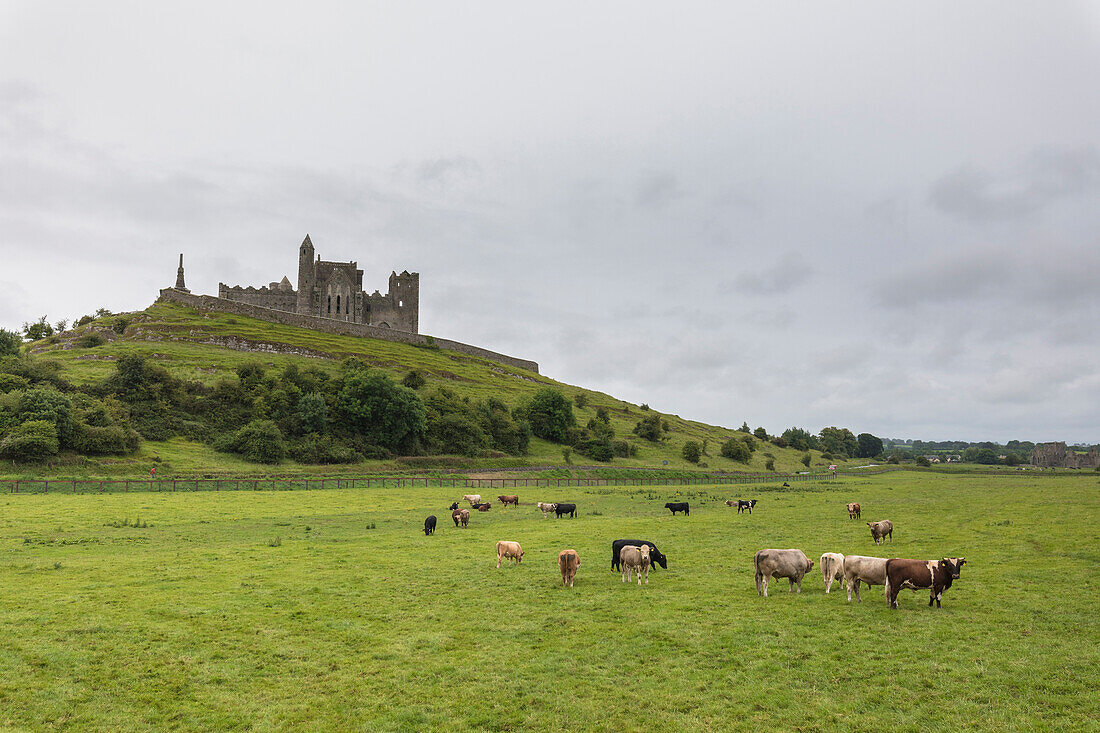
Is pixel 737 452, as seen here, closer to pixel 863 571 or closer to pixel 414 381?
pixel 414 381

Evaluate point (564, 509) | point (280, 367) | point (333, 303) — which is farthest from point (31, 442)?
point (333, 303)

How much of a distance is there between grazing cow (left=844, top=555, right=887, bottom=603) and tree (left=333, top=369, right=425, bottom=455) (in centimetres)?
7834

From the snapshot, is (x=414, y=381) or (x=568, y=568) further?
(x=414, y=381)

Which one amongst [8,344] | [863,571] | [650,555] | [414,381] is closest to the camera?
[863,571]

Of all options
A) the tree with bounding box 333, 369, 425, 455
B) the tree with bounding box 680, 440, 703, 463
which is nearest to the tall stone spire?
the tree with bounding box 333, 369, 425, 455

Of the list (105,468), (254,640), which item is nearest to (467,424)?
(105,468)

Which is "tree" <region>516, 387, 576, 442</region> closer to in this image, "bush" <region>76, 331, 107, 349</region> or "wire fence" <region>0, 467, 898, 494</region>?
"wire fence" <region>0, 467, 898, 494</region>

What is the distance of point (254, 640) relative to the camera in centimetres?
1508

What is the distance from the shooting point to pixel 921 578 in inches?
664

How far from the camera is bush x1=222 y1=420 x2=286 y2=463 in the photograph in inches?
2901

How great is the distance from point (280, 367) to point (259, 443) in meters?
34.3

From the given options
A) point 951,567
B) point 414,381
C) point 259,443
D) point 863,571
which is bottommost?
point 863,571

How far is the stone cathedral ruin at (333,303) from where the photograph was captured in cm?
14512

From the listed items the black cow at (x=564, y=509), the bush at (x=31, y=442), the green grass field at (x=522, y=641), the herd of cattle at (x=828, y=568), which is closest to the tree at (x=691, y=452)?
the black cow at (x=564, y=509)
